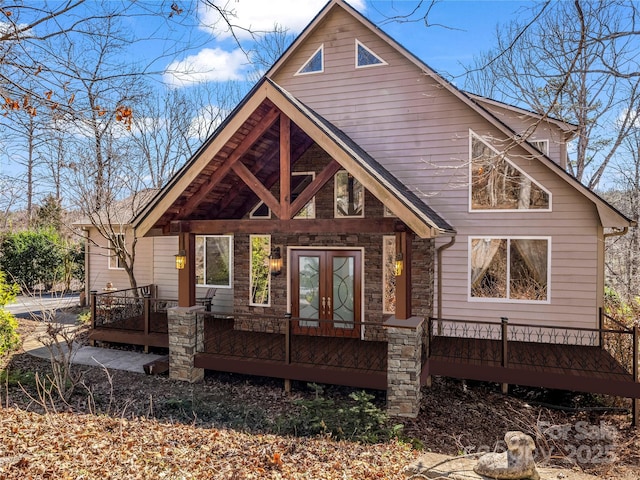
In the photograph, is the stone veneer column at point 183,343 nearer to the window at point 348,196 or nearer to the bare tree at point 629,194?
the window at point 348,196

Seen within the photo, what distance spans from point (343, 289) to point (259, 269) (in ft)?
7.76

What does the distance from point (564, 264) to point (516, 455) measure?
638 cm

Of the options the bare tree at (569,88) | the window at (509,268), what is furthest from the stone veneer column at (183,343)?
the bare tree at (569,88)

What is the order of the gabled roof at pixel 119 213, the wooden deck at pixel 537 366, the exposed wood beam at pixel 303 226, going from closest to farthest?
the wooden deck at pixel 537 366
the exposed wood beam at pixel 303 226
the gabled roof at pixel 119 213

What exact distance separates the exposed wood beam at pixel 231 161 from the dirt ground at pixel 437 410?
3659mm

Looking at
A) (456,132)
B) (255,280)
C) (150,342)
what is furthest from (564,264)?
(150,342)

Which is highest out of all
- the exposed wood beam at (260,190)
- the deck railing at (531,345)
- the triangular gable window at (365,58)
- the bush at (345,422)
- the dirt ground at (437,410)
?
the triangular gable window at (365,58)

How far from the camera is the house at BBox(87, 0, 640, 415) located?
7.37 meters

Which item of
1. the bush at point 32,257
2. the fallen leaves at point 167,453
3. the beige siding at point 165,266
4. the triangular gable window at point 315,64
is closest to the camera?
the fallen leaves at point 167,453

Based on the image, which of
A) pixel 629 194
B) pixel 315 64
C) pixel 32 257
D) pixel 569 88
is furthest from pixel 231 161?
pixel 629 194

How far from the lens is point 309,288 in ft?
33.5

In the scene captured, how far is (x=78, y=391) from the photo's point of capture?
737 cm

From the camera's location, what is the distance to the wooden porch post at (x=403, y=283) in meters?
7.10

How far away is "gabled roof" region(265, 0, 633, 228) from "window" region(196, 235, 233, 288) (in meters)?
5.36
